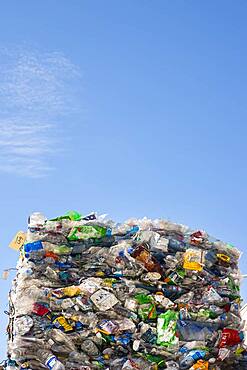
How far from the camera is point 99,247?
6.64 m

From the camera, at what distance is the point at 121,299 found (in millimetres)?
6453

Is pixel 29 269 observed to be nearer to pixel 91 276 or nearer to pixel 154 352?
pixel 91 276

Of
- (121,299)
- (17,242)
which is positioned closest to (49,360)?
(121,299)

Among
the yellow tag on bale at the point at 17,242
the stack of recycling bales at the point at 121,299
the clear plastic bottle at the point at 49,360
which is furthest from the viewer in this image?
the yellow tag on bale at the point at 17,242

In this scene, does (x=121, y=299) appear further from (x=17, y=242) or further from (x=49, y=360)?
(x=17, y=242)

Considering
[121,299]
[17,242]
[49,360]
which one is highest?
[17,242]

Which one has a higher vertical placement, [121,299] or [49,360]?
[121,299]

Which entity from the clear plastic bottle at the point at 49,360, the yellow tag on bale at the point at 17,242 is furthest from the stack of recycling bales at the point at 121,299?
the yellow tag on bale at the point at 17,242

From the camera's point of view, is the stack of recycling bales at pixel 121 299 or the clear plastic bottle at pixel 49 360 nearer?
the clear plastic bottle at pixel 49 360

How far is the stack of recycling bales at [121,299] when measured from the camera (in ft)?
20.6

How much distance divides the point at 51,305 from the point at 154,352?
0.99 metres

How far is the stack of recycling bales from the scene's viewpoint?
6.27 m

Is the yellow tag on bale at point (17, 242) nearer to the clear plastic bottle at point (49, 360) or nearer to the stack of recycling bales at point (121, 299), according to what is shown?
the stack of recycling bales at point (121, 299)

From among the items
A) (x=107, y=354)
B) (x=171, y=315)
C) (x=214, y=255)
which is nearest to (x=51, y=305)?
(x=107, y=354)
